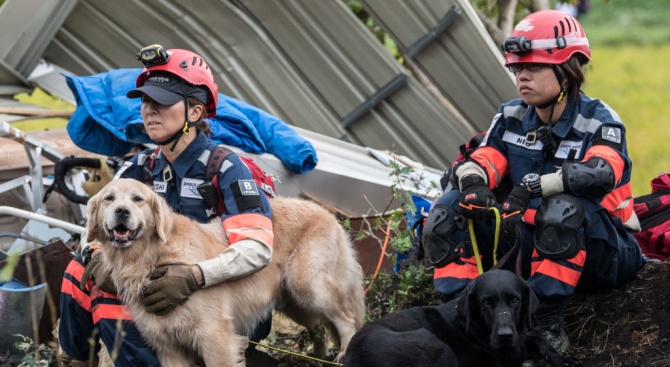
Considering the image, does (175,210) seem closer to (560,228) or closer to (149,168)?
(149,168)

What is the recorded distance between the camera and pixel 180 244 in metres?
5.25

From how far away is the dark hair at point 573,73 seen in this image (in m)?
5.46

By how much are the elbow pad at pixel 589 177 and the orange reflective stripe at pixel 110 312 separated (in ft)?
7.96

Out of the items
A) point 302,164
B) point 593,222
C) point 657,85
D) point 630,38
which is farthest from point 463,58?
point 630,38

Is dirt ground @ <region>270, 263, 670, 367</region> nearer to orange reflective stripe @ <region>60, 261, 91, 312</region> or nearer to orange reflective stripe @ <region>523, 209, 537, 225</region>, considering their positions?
orange reflective stripe @ <region>523, 209, 537, 225</region>

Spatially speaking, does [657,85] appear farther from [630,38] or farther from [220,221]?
[220,221]

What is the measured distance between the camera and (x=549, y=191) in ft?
17.3

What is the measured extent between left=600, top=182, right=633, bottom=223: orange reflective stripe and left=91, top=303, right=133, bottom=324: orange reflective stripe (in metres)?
2.68

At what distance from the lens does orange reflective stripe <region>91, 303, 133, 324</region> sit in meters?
5.21

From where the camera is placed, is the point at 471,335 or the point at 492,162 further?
the point at 492,162

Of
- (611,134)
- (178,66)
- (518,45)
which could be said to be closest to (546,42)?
Result: (518,45)

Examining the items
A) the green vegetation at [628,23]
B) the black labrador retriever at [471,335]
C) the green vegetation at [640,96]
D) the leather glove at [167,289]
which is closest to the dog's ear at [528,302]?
the black labrador retriever at [471,335]

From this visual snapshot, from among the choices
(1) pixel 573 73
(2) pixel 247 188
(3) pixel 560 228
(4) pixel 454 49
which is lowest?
(3) pixel 560 228

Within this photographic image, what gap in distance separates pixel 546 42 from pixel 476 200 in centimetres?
95
